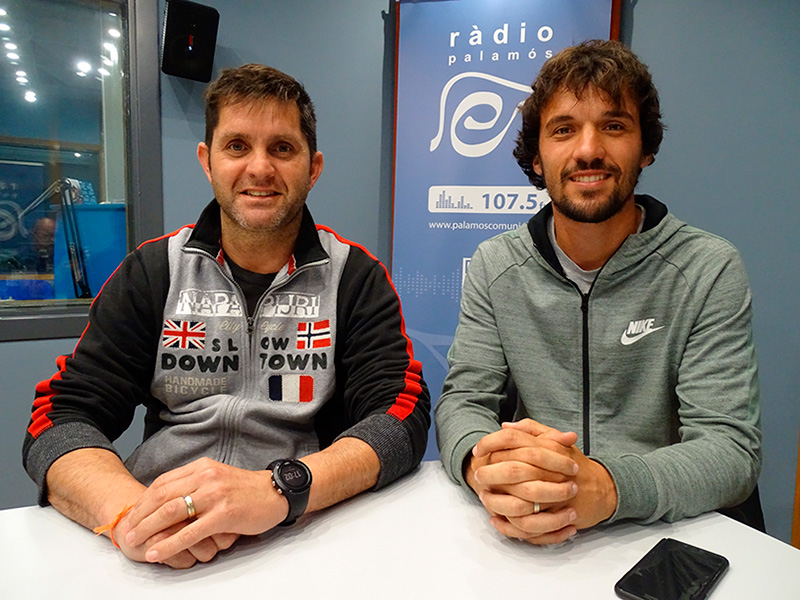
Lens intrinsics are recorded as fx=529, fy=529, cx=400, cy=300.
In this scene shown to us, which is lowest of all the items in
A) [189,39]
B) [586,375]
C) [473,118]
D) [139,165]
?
[586,375]

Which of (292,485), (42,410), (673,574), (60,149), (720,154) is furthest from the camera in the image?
(60,149)

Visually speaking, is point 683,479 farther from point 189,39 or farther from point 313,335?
point 189,39

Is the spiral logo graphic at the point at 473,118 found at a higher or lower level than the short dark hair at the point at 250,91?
higher

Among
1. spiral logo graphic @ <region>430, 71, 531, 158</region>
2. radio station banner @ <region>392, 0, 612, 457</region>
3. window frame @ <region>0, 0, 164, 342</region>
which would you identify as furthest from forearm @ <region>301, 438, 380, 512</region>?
window frame @ <region>0, 0, 164, 342</region>

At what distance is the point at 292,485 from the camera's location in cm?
83

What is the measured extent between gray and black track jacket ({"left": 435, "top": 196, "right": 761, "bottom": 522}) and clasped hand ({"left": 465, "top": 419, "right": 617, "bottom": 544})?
15cm

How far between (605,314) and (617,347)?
8 centimetres

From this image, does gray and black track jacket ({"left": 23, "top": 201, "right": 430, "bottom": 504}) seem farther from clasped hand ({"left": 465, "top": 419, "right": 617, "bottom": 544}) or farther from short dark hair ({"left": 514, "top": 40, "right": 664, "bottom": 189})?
short dark hair ({"left": 514, "top": 40, "right": 664, "bottom": 189})

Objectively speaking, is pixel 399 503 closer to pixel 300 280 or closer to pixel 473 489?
pixel 473 489

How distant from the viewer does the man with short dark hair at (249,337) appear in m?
1.13

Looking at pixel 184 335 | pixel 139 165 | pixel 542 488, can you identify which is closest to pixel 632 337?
pixel 542 488

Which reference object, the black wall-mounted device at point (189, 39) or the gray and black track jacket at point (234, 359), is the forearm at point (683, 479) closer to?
the gray and black track jacket at point (234, 359)

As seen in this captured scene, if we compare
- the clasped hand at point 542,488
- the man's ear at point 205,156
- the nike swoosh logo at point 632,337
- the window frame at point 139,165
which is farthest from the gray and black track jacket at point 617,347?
the window frame at point 139,165

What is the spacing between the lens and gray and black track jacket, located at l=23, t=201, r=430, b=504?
1164 millimetres
